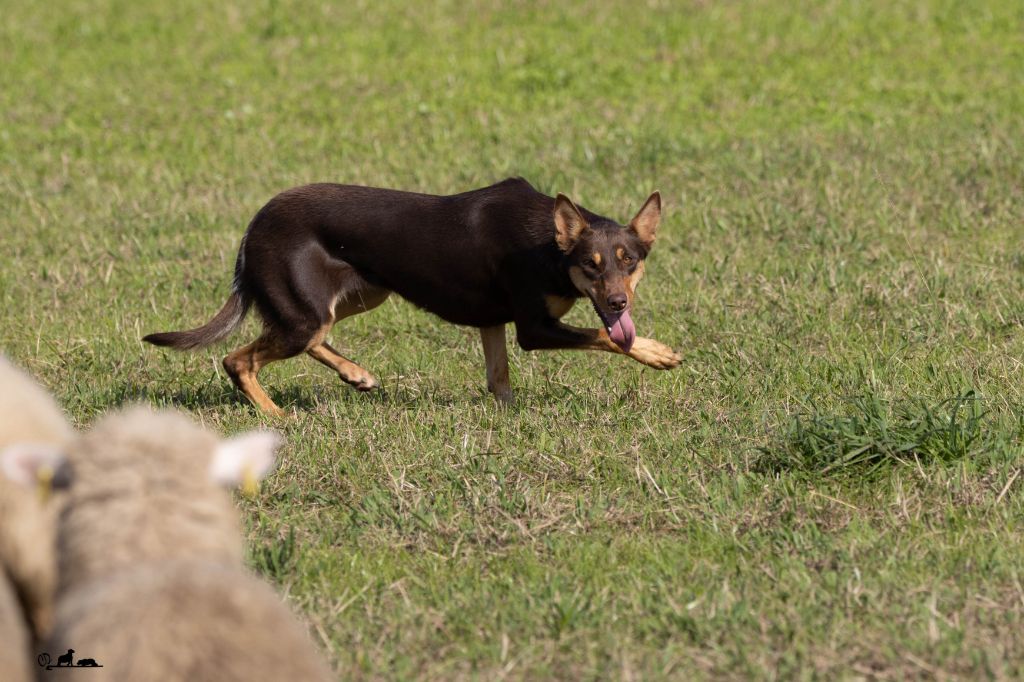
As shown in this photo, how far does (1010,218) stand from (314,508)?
20.0ft

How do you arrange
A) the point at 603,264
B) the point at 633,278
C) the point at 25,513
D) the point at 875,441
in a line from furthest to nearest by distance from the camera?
1. the point at 633,278
2. the point at 603,264
3. the point at 875,441
4. the point at 25,513

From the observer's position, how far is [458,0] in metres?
16.8

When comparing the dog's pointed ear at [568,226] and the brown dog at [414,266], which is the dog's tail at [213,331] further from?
the dog's pointed ear at [568,226]

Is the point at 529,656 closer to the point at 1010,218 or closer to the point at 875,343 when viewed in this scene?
the point at 875,343

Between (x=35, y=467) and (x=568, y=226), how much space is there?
373 cm

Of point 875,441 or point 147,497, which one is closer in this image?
point 147,497

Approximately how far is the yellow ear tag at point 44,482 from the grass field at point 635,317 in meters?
1.00

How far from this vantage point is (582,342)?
6750 millimetres

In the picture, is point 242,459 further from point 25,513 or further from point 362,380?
point 362,380

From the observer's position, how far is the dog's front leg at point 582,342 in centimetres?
662

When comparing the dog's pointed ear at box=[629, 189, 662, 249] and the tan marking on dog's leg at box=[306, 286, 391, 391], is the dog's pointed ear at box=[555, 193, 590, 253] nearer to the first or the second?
the dog's pointed ear at box=[629, 189, 662, 249]

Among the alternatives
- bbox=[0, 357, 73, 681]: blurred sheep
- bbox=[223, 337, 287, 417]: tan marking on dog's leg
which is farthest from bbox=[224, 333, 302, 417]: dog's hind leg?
bbox=[0, 357, 73, 681]: blurred sheep

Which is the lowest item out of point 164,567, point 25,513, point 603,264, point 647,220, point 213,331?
point 213,331

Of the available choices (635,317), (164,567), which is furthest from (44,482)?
(635,317)
